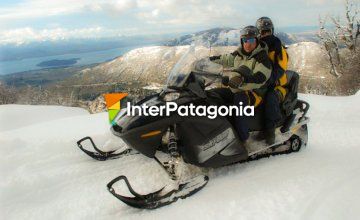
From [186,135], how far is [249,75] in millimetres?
1139

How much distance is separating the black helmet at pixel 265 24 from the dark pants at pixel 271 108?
2.96 feet

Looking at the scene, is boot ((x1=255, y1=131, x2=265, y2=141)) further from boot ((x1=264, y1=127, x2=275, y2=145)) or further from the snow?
the snow

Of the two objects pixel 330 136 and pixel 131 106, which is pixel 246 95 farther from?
pixel 330 136

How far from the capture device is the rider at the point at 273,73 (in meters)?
5.12

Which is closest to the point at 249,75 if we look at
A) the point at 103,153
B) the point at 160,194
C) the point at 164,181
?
the point at 164,181

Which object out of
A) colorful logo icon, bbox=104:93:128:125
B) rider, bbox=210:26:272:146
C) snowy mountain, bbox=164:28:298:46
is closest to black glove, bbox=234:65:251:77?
rider, bbox=210:26:272:146

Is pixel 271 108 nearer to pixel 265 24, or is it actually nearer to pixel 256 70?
pixel 256 70

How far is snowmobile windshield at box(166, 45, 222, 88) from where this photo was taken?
4.67 m

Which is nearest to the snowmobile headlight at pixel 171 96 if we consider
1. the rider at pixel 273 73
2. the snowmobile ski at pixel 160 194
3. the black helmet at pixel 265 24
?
the snowmobile ski at pixel 160 194

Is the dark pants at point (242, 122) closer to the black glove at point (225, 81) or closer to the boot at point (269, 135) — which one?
the black glove at point (225, 81)

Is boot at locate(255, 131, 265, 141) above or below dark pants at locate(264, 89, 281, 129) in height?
below

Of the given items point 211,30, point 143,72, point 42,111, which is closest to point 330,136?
point 211,30

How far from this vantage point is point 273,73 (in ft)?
16.8

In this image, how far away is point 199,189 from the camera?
449 cm
